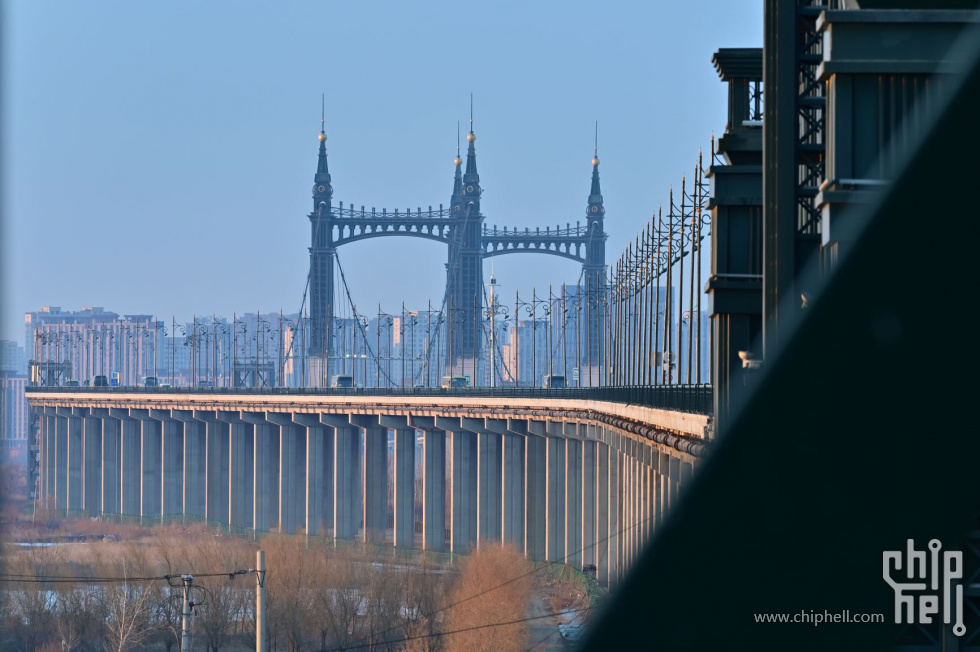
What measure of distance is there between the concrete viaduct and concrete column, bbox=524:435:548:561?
10cm

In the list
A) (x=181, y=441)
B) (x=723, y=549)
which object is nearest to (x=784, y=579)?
(x=723, y=549)

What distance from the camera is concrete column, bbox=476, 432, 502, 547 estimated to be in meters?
81.4

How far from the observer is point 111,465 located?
393 ft

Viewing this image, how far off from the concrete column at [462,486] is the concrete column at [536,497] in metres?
4.73

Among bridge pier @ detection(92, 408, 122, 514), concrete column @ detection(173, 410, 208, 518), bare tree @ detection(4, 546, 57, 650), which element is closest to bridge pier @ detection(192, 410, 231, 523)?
concrete column @ detection(173, 410, 208, 518)

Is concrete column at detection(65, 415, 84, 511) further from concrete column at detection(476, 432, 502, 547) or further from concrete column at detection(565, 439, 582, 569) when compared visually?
concrete column at detection(565, 439, 582, 569)

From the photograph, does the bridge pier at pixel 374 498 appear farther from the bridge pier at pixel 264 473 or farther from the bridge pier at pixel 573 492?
the bridge pier at pixel 573 492

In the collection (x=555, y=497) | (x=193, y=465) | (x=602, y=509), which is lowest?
(x=193, y=465)

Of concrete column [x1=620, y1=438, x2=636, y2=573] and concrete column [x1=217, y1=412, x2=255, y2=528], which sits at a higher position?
concrete column [x1=620, y1=438, x2=636, y2=573]

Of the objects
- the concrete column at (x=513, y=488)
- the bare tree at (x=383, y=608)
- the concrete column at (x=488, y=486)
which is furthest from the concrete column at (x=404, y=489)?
the bare tree at (x=383, y=608)

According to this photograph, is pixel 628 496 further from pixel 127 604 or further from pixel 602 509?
pixel 127 604

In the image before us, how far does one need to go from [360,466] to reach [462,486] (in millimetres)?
15482

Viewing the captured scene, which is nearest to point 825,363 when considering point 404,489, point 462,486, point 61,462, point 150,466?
point 462,486

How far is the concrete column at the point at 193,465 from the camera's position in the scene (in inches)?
4272
